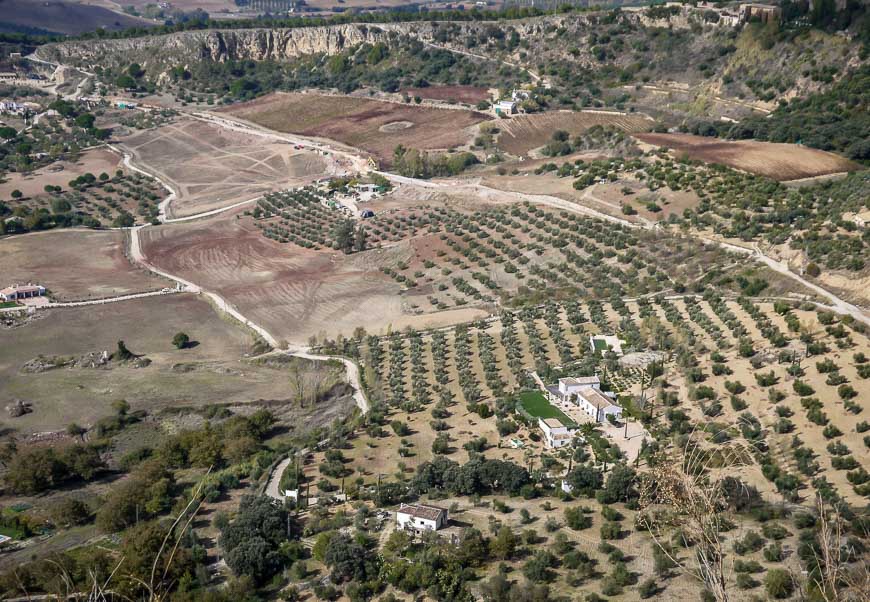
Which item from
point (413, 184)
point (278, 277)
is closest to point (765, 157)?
point (413, 184)

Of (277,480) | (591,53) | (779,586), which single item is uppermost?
(779,586)

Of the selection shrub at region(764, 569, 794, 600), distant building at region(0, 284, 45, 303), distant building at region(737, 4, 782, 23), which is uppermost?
distant building at region(737, 4, 782, 23)

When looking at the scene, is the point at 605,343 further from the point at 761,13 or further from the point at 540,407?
the point at 761,13

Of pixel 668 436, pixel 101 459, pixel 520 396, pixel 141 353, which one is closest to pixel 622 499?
pixel 668 436

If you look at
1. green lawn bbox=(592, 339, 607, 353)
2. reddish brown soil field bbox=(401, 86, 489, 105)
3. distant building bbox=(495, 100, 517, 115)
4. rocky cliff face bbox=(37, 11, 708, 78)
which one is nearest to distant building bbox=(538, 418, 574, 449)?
green lawn bbox=(592, 339, 607, 353)

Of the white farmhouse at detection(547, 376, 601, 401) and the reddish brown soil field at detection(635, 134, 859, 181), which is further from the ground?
the reddish brown soil field at detection(635, 134, 859, 181)

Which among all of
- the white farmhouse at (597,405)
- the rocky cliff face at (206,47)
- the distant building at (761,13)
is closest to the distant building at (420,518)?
the white farmhouse at (597,405)

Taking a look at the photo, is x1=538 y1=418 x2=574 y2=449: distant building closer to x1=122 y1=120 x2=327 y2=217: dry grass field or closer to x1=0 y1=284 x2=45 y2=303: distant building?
x1=0 y1=284 x2=45 y2=303: distant building
